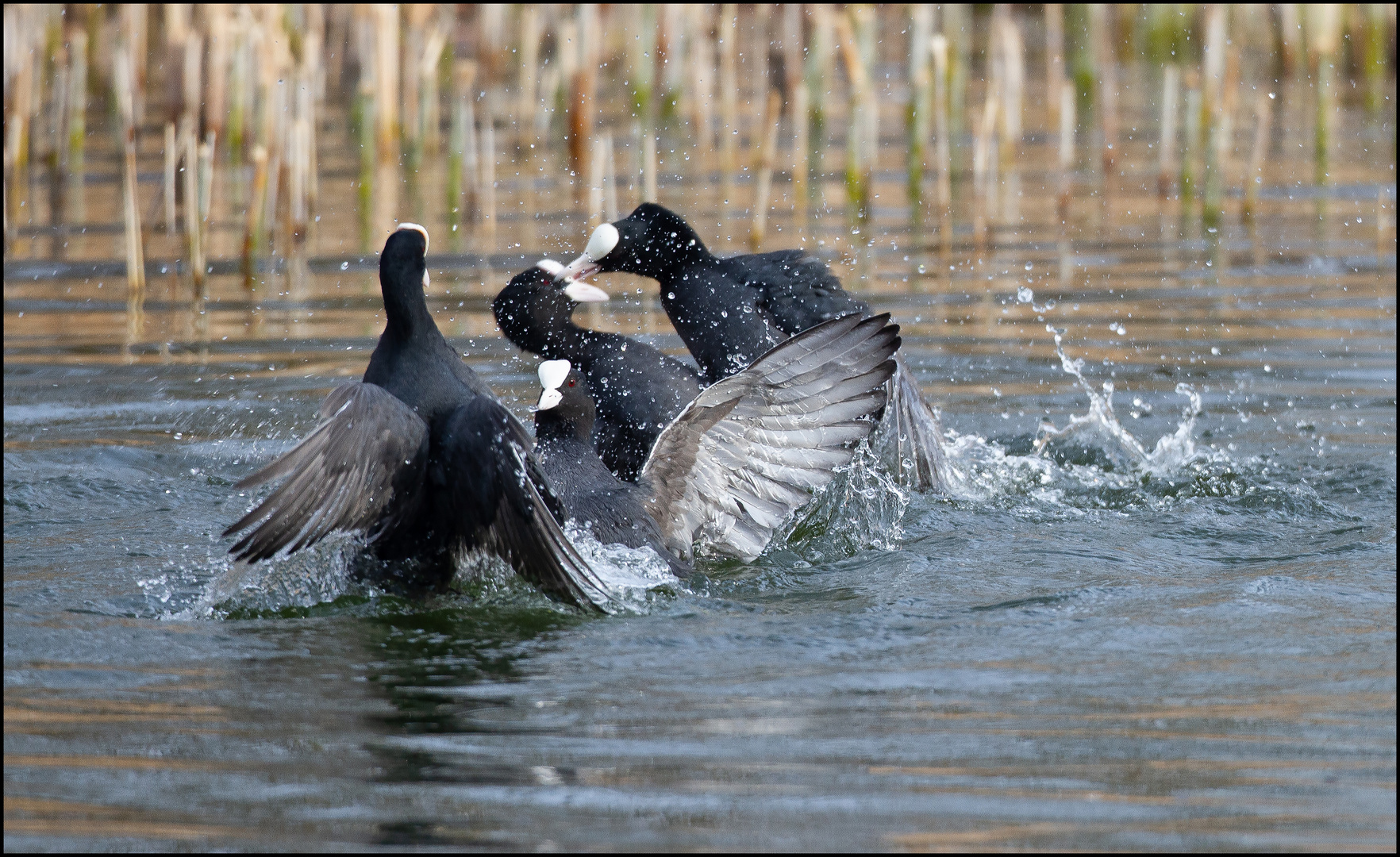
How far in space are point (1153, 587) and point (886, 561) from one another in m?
0.81

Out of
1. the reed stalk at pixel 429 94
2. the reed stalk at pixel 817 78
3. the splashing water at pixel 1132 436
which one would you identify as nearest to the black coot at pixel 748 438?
the splashing water at pixel 1132 436

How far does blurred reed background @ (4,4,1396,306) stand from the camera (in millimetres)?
9664

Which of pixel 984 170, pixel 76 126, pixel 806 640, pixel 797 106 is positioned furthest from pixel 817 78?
pixel 806 640

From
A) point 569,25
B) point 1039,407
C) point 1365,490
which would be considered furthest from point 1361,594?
point 569,25

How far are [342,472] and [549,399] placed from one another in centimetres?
87

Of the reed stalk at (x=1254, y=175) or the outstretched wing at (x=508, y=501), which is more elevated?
the reed stalk at (x=1254, y=175)

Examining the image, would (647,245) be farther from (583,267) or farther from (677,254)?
(583,267)

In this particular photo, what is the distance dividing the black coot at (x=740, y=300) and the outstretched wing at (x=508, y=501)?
150 centimetres

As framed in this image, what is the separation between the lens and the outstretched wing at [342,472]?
13.0ft

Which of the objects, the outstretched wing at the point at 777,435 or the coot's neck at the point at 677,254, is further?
Answer: the coot's neck at the point at 677,254

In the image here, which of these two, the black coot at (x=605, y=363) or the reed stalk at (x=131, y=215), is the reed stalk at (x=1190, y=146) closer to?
the black coot at (x=605, y=363)

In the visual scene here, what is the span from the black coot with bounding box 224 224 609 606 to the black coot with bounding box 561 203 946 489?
A: 113 centimetres

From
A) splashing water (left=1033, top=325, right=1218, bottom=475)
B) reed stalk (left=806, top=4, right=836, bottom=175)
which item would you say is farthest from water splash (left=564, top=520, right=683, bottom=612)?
reed stalk (left=806, top=4, right=836, bottom=175)

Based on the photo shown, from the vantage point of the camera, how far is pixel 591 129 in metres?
11.6
